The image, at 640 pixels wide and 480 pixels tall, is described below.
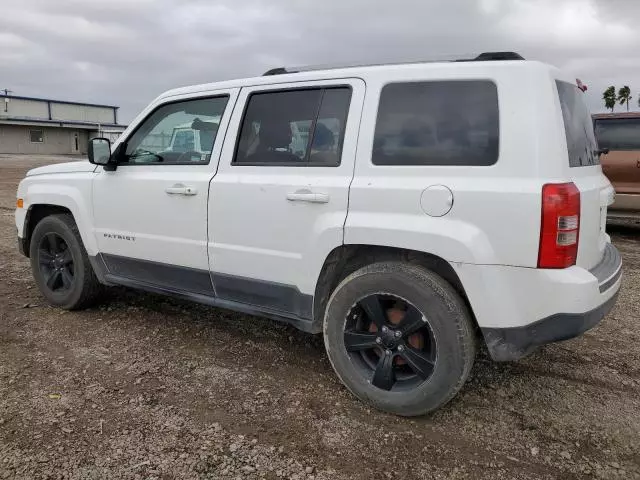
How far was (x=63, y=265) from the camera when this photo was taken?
15.6ft

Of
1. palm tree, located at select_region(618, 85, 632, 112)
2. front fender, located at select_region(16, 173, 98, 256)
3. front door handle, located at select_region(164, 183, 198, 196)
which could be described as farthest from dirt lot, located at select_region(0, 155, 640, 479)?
palm tree, located at select_region(618, 85, 632, 112)

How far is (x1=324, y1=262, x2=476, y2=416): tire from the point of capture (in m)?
2.82

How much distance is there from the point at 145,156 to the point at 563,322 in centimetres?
311

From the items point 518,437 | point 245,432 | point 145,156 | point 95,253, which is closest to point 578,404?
point 518,437

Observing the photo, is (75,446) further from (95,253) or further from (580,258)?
(580,258)

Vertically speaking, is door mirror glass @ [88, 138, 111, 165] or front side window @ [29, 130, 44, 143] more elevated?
front side window @ [29, 130, 44, 143]

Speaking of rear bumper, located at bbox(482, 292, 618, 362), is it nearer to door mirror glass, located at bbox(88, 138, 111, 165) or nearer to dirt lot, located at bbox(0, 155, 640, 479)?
dirt lot, located at bbox(0, 155, 640, 479)

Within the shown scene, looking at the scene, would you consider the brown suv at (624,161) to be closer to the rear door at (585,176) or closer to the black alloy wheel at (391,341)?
the rear door at (585,176)

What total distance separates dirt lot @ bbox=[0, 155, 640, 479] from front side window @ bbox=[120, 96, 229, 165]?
4.61ft

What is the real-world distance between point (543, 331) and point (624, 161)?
6542 millimetres

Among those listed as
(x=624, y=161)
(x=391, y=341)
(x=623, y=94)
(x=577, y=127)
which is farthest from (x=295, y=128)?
(x=623, y=94)

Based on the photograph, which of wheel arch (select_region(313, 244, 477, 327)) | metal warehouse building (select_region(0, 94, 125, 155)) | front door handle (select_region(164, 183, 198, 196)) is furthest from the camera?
metal warehouse building (select_region(0, 94, 125, 155))

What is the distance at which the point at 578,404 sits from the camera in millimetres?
3242

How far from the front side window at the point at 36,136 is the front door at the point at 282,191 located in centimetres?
4700
